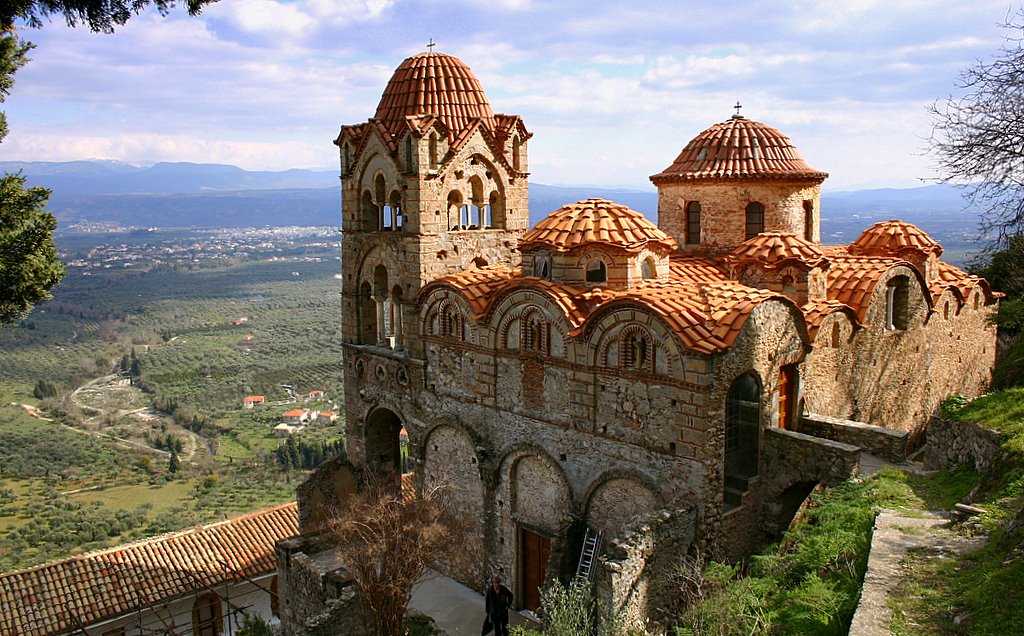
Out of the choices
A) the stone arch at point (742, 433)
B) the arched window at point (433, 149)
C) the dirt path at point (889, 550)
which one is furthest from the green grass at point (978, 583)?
the arched window at point (433, 149)

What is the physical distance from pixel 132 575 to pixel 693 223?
16.2 metres

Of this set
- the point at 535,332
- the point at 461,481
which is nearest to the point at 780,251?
the point at 535,332

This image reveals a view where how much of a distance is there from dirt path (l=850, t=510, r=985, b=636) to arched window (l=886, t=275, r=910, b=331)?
779 cm

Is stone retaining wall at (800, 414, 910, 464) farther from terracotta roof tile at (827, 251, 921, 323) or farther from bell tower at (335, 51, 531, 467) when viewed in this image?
bell tower at (335, 51, 531, 467)

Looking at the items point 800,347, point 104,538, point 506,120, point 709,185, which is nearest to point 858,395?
point 800,347

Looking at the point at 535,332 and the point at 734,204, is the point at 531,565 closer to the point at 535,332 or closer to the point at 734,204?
the point at 535,332

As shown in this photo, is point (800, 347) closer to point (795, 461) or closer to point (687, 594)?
point (795, 461)

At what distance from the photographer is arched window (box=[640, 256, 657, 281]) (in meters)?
15.3

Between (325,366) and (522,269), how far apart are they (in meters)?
61.3

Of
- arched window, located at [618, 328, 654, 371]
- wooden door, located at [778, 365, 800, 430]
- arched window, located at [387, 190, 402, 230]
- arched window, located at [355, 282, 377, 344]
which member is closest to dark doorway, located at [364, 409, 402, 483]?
arched window, located at [355, 282, 377, 344]

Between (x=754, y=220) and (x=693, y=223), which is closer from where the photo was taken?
(x=754, y=220)

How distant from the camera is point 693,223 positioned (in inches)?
754

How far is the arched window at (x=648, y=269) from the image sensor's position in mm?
15273

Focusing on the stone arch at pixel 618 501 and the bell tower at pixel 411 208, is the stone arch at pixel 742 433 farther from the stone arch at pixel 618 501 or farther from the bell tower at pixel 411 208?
the bell tower at pixel 411 208
